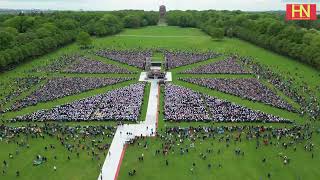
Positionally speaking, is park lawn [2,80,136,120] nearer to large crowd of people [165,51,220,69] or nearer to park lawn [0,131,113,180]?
park lawn [0,131,113,180]

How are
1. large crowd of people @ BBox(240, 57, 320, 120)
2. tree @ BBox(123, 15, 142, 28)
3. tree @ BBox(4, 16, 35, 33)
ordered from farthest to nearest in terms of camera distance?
tree @ BBox(123, 15, 142, 28) < tree @ BBox(4, 16, 35, 33) < large crowd of people @ BBox(240, 57, 320, 120)

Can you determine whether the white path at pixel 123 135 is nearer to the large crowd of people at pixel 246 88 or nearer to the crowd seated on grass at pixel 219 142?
the crowd seated on grass at pixel 219 142

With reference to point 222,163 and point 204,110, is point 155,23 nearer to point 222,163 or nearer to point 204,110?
point 204,110

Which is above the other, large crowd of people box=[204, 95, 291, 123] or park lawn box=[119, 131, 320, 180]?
large crowd of people box=[204, 95, 291, 123]

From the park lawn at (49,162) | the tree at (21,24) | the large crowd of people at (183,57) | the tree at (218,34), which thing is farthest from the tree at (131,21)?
the park lawn at (49,162)

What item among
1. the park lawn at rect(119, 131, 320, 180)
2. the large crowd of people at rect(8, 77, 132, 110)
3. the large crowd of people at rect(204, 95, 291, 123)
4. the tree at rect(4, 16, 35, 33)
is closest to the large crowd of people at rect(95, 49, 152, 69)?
the large crowd of people at rect(8, 77, 132, 110)

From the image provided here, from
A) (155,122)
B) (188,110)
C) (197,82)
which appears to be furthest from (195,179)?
(197,82)

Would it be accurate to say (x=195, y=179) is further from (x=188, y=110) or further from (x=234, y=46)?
(x=234, y=46)
